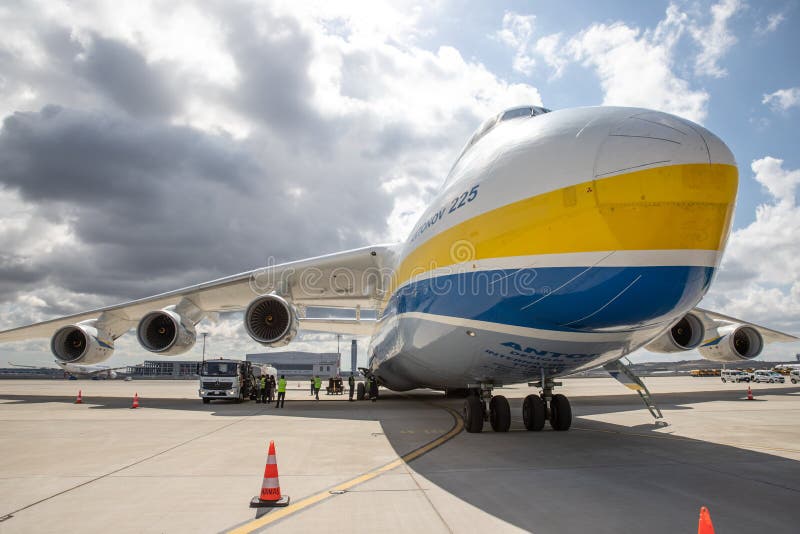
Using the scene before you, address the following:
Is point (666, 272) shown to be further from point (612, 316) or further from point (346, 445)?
point (346, 445)

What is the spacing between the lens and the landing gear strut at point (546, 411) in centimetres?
825

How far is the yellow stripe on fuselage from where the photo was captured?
454cm

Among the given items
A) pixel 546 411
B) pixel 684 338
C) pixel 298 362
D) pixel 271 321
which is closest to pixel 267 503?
pixel 546 411

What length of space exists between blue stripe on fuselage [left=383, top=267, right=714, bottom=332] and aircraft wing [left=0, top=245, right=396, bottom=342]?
6769 mm

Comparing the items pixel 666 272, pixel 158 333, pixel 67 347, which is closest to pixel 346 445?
pixel 666 272

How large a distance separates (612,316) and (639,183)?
1471 millimetres

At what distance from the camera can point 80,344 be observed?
15398 mm

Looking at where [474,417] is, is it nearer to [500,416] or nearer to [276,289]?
[500,416]

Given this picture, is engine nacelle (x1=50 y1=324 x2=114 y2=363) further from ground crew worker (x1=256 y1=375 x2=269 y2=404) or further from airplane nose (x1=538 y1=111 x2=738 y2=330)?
airplane nose (x1=538 y1=111 x2=738 y2=330)

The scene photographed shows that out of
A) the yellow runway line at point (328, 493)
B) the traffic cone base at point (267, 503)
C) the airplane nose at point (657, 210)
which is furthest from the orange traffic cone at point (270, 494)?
the airplane nose at point (657, 210)

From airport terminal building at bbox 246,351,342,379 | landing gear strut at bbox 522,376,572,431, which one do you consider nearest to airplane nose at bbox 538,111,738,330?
landing gear strut at bbox 522,376,572,431

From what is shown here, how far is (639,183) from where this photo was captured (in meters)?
4.59

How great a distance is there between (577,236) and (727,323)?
13.9 meters

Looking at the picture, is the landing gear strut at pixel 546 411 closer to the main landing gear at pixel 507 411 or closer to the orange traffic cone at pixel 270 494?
the main landing gear at pixel 507 411
